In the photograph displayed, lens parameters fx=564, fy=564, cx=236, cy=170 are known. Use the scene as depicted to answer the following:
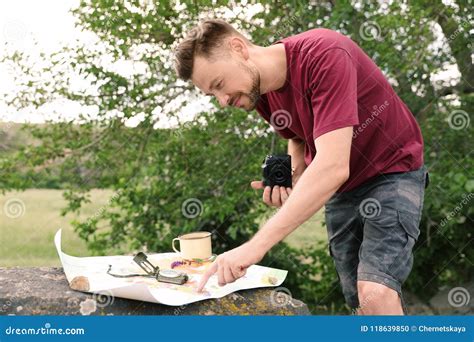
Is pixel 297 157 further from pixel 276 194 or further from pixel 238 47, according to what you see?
pixel 238 47

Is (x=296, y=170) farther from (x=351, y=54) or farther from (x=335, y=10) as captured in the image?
(x=335, y=10)

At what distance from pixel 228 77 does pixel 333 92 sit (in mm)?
430

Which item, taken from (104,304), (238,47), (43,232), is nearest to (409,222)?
(238,47)

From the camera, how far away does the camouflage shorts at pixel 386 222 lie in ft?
6.34

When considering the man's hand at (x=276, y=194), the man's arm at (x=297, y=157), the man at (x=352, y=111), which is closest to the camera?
the man at (x=352, y=111)

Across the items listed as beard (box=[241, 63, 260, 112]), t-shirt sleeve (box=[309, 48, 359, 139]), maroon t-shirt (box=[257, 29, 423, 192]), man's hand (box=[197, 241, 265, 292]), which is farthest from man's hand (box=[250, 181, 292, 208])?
man's hand (box=[197, 241, 265, 292])

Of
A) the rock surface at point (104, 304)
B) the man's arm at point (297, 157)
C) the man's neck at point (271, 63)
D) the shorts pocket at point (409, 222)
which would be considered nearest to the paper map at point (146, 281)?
the rock surface at point (104, 304)

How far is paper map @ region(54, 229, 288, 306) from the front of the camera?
1719 millimetres

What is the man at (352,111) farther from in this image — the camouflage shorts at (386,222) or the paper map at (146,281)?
the paper map at (146,281)

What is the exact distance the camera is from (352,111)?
171 cm

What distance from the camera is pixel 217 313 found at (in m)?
1.77

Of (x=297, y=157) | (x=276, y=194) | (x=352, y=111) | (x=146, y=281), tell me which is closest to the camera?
(x=352, y=111)

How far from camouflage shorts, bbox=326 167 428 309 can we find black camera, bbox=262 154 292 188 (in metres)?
0.27

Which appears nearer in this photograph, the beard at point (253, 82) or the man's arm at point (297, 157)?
the beard at point (253, 82)
